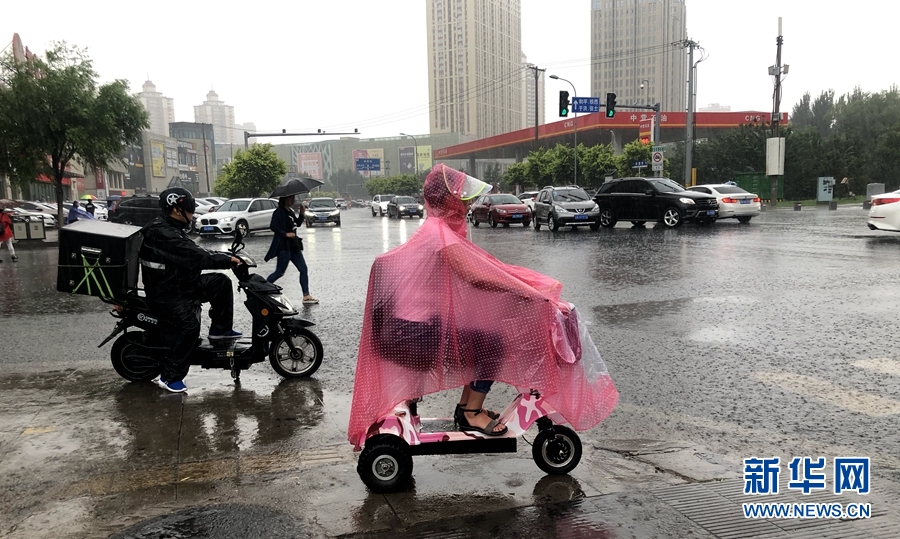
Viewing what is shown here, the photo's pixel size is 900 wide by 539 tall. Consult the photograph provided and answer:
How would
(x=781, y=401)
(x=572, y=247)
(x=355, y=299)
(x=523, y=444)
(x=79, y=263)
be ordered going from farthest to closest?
1. (x=572, y=247)
2. (x=355, y=299)
3. (x=79, y=263)
4. (x=781, y=401)
5. (x=523, y=444)

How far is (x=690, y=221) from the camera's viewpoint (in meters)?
24.1

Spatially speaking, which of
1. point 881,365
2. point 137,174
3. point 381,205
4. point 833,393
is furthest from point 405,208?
point 137,174

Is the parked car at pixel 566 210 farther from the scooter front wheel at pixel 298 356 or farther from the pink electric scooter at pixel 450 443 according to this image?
the pink electric scooter at pixel 450 443

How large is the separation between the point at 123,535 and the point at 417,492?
56.1 inches

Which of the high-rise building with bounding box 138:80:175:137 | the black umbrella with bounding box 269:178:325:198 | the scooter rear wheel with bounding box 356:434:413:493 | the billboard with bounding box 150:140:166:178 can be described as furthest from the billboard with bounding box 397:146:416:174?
the scooter rear wheel with bounding box 356:434:413:493

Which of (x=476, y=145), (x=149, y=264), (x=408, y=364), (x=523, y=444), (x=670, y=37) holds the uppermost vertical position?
(x=670, y=37)

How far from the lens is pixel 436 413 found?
4.91m

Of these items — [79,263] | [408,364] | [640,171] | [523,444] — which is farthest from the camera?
[640,171]

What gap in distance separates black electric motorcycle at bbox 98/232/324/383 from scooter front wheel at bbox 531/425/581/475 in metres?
2.78

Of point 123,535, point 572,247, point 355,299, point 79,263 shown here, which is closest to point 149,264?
point 79,263

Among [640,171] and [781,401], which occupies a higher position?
[640,171]

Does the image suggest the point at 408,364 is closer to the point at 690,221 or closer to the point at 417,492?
the point at 417,492

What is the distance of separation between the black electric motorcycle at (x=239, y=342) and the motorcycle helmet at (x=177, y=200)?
478 mm

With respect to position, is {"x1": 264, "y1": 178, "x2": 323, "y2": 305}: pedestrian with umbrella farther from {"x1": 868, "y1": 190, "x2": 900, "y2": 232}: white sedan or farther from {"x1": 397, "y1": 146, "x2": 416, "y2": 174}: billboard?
{"x1": 397, "y1": 146, "x2": 416, "y2": 174}: billboard
